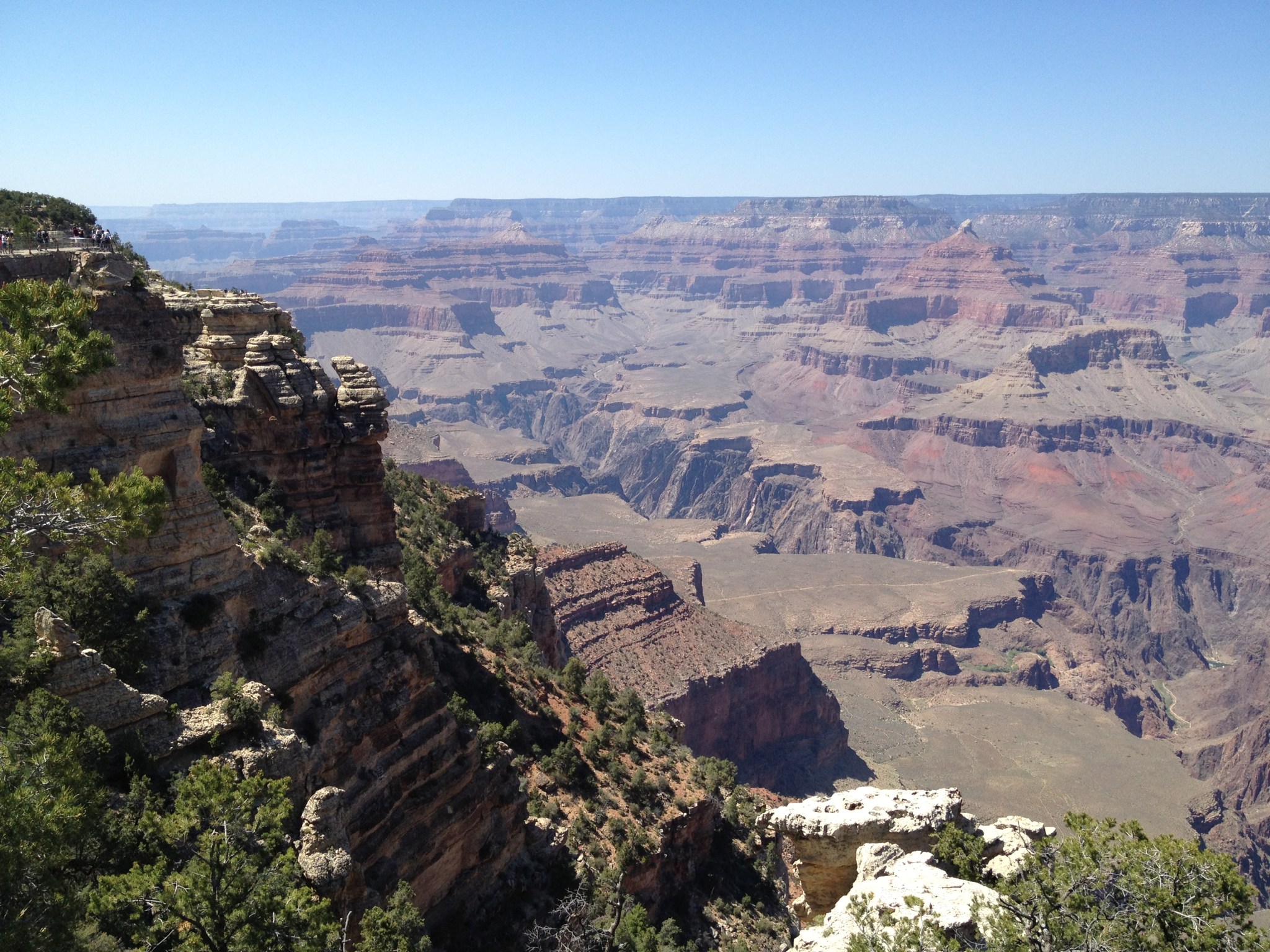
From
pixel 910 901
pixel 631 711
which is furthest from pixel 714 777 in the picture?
pixel 910 901

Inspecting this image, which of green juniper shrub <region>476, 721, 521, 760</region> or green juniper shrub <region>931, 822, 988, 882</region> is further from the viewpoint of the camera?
green juniper shrub <region>476, 721, 521, 760</region>

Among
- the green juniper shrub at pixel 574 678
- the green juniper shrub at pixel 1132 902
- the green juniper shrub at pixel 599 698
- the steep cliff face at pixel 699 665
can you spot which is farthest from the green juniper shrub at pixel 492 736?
the steep cliff face at pixel 699 665

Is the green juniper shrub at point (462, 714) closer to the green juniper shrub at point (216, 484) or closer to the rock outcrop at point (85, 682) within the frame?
the green juniper shrub at point (216, 484)

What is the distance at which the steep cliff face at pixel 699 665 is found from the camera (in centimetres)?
7431

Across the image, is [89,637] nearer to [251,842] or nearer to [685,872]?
[251,842]

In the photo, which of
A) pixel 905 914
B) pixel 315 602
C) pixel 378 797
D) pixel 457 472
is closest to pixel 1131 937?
pixel 905 914

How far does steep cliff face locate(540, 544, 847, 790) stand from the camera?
74.3 m

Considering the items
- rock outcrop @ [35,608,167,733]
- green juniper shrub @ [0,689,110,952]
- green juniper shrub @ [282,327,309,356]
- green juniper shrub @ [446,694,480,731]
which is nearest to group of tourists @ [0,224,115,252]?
green juniper shrub @ [282,327,309,356]

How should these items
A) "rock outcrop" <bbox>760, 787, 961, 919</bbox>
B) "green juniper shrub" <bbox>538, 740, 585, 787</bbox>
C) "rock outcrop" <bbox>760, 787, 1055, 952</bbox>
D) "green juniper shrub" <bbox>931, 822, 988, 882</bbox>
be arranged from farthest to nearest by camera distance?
1. "green juniper shrub" <bbox>538, 740, 585, 787</bbox>
2. "rock outcrop" <bbox>760, 787, 961, 919</bbox>
3. "green juniper shrub" <bbox>931, 822, 988, 882</bbox>
4. "rock outcrop" <bbox>760, 787, 1055, 952</bbox>

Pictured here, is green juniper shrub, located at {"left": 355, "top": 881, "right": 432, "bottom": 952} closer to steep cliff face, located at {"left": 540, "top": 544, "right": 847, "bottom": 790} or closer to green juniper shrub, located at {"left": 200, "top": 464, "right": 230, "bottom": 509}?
green juniper shrub, located at {"left": 200, "top": 464, "right": 230, "bottom": 509}

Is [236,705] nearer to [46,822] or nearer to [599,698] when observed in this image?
[46,822]

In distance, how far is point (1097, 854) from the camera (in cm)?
1748

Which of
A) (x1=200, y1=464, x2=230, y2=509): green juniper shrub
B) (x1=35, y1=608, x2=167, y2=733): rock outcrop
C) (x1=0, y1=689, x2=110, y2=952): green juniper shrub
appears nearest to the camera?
(x1=0, y1=689, x2=110, y2=952): green juniper shrub

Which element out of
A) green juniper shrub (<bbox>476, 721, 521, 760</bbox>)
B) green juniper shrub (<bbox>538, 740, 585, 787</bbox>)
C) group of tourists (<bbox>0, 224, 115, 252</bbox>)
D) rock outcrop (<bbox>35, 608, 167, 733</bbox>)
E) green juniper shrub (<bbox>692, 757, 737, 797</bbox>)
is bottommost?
green juniper shrub (<bbox>692, 757, 737, 797</bbox>)
